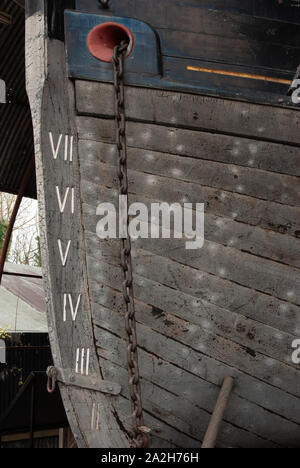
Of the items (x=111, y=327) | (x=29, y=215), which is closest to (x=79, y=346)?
(x=111, y=327)

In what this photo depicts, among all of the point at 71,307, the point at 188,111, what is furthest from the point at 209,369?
the point at 188,111

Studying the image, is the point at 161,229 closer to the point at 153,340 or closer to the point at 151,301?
the point at 151,301

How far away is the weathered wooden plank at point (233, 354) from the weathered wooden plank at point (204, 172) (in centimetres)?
50

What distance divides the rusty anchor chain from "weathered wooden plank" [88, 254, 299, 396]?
129 millimetres

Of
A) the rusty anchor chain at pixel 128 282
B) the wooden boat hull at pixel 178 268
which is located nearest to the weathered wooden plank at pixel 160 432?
the wooden boat hull at pixel 178 268

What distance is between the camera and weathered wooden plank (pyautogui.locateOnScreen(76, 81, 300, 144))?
2.54 meters

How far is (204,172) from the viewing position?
252cm

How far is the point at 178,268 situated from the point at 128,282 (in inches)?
11.2

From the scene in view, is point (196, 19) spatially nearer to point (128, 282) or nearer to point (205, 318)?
point (128, 282)

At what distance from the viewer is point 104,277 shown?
2504mm

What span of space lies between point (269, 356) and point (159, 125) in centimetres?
130

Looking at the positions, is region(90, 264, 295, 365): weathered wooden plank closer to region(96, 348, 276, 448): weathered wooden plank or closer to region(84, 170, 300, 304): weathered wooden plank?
region(84, 170, 300, 304): weathered wooden plank

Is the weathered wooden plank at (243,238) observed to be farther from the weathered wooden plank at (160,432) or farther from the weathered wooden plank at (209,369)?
the weathered wooden plank at (160,432)

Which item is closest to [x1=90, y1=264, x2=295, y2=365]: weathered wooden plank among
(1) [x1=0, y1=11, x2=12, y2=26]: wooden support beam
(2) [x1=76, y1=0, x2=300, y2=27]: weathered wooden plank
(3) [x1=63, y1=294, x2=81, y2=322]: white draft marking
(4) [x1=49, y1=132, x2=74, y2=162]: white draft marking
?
(3) [x1=63, y1=294, x2=81, y2=322]: white draft marking
